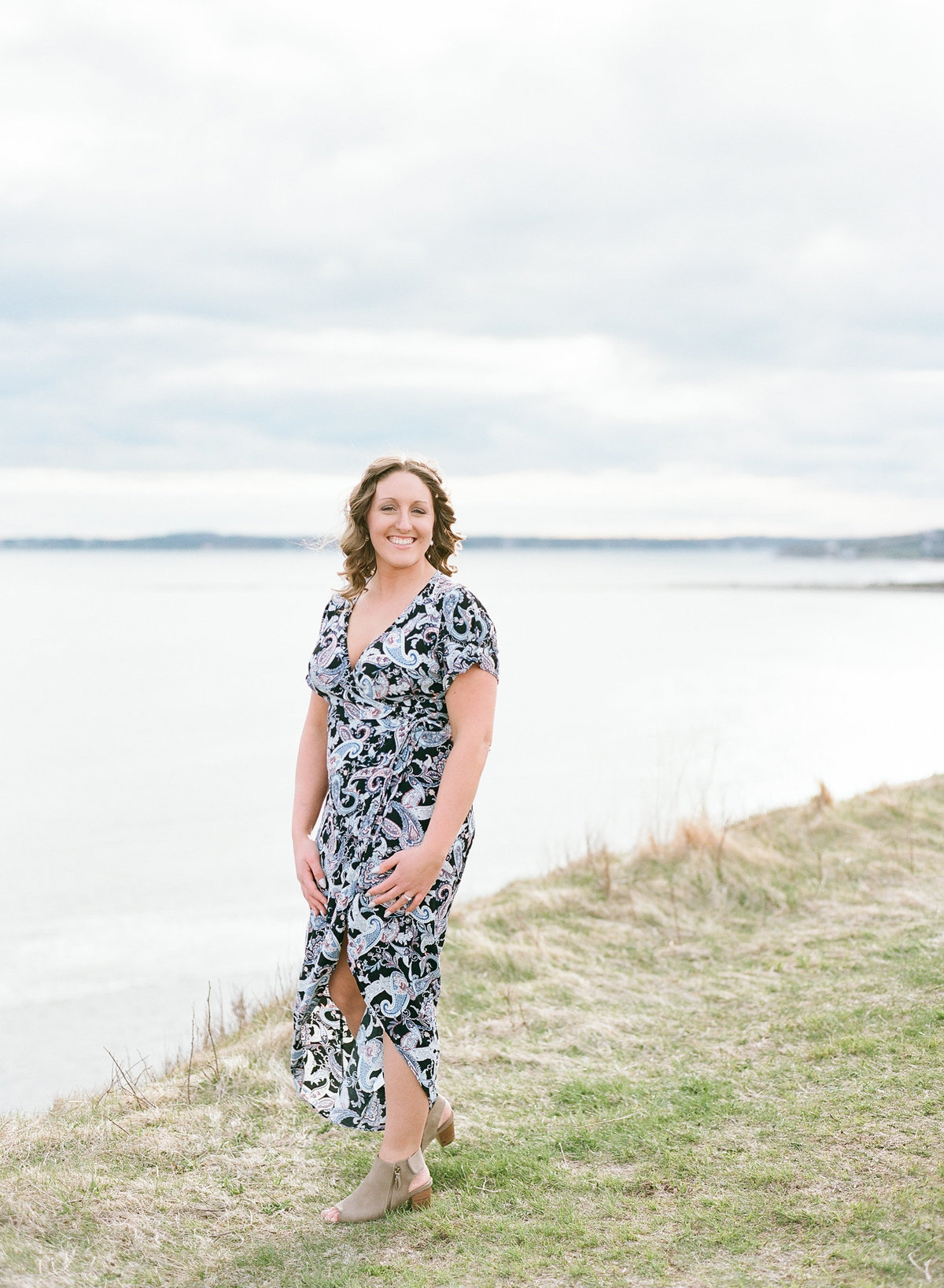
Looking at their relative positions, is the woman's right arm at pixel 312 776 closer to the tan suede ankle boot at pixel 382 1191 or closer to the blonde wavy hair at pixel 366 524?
the blonde wavy hair at pixel 366 524

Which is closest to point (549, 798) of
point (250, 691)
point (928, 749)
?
point (928, 749)

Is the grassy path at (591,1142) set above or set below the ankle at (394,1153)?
A: below

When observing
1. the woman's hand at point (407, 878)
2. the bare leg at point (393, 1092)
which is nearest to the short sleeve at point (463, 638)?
the woman's hand at point (407, 878)

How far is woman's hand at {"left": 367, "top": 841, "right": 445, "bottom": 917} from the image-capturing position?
9.17 feet

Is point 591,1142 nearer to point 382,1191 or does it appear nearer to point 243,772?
point 382,1191

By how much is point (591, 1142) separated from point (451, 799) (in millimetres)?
1352

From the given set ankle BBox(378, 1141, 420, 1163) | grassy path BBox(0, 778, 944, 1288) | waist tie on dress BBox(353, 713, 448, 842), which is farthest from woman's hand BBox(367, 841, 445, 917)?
grassy path BBox(0, 778, 944, 1288)

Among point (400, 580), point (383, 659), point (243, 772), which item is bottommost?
point (243, 772)

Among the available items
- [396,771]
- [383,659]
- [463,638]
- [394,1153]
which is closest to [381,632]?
[383,659]

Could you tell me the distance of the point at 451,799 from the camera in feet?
9.18

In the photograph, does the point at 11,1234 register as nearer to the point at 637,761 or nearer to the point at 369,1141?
the point at 369,1141

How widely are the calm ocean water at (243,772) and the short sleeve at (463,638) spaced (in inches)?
147

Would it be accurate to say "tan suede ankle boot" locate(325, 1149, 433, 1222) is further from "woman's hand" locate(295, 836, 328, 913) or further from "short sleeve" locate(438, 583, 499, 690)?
"short sleeve" locate(438, 583, 499, 690)

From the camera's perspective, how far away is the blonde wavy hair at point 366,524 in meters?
3.07
